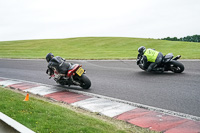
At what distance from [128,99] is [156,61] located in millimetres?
4186

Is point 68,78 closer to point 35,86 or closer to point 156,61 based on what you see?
point 35,86

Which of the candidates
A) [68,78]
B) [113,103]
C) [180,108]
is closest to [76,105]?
[113,103]

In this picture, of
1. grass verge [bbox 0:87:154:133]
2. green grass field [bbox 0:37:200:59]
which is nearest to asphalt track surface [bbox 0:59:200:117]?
grass verge [bbox 0:87:154:133]

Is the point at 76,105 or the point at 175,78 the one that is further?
the point at 175,78

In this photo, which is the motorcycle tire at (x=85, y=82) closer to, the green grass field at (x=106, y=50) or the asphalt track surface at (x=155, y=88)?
the asphalt track surface at (x=155, y=88)

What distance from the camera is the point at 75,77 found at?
28.9ft

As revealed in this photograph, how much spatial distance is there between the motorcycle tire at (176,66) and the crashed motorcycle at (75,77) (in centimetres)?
406

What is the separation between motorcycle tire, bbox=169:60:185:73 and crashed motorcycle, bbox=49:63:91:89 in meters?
4.06

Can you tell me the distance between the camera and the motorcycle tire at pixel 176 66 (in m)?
10.3

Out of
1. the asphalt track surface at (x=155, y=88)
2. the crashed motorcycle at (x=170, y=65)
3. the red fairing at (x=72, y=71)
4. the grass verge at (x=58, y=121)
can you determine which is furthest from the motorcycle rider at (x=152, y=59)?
the grass verge at (x=58, y=121)

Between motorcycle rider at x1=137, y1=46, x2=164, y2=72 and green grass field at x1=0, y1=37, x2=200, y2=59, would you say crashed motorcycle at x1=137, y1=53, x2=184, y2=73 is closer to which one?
motorcycle rider at x1=137, y1=46, x2=164, y2=72

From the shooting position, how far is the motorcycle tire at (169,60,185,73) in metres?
10.3

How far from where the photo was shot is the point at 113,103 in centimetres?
667

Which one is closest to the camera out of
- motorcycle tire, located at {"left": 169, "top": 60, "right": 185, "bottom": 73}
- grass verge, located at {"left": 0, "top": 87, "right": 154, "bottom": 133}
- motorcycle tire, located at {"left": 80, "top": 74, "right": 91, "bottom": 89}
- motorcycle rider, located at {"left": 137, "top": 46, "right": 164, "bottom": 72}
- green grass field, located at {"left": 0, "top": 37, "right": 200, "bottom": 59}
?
grass verge, located at {"left": 0, "top": 87, "right": 154, "bottom": 133}
